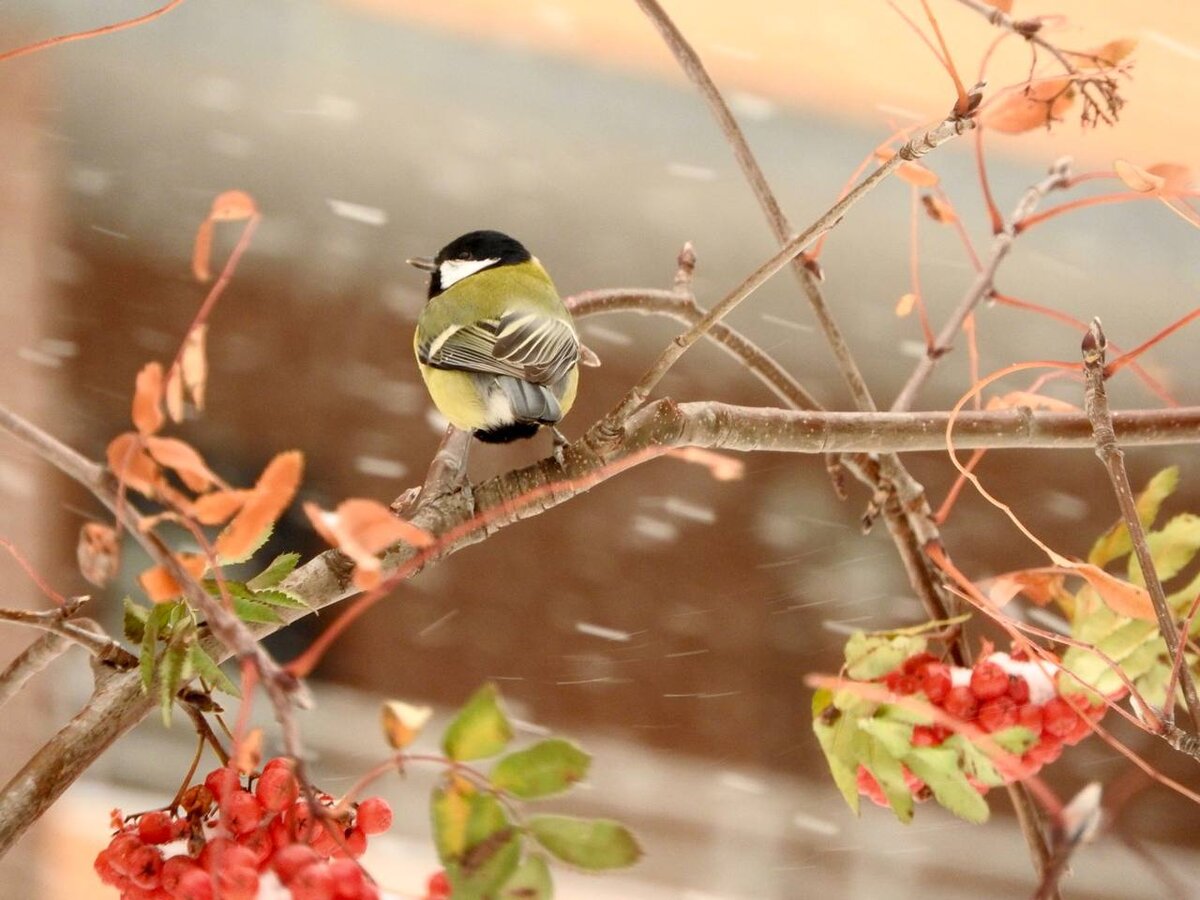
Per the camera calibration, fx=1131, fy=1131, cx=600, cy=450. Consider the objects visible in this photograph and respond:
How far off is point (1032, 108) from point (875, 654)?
19 centimetres

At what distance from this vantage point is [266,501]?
22 centimetres

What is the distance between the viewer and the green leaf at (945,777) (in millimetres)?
334

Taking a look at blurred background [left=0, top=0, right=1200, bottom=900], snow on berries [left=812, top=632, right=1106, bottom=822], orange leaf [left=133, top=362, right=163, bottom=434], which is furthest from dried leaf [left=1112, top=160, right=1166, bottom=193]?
blurred background [left=0, top=0, right=1200, bottom=900]

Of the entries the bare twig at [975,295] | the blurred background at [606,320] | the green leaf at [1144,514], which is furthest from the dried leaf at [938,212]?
the blurred background at [606,320]

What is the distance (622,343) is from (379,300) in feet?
0.71

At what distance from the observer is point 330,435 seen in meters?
0.96

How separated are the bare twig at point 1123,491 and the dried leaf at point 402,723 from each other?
0.59ft

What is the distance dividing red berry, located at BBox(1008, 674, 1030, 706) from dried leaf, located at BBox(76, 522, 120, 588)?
28 centimetres

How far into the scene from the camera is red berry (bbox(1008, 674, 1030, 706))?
37 cm

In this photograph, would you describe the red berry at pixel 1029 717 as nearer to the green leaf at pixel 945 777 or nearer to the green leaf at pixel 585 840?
the green leaf at pixel 945 777

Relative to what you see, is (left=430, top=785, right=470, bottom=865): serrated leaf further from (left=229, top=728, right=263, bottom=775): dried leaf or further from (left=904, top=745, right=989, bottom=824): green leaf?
(left=904, top=745, right=989, bottom=824): green leaf

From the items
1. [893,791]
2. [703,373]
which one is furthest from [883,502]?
[703,373]

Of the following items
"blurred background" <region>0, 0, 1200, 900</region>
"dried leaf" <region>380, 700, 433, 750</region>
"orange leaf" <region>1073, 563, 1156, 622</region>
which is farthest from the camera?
"blurred background" <region>0, 0, 1200, 900</region>

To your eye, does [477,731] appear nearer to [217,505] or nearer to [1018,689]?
[217,505]
